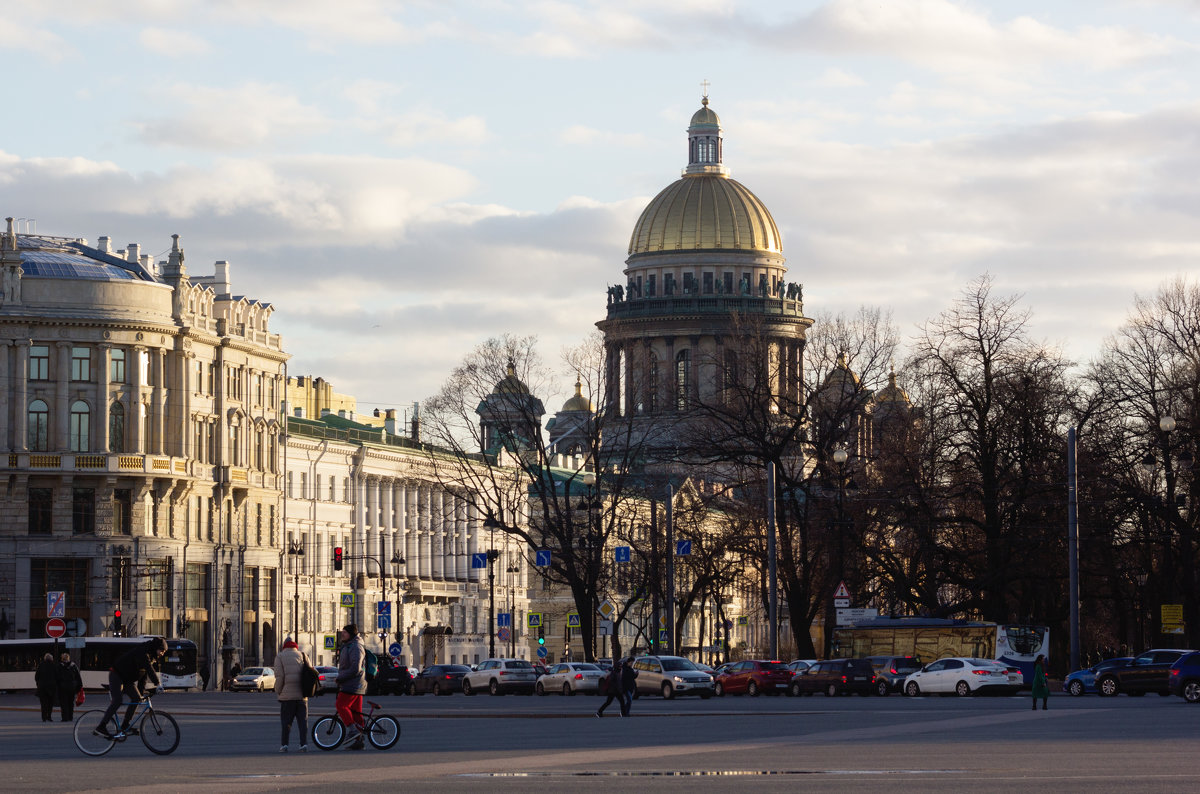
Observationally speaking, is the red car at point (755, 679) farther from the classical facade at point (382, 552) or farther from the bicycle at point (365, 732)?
the classical facade at point (382, 552)

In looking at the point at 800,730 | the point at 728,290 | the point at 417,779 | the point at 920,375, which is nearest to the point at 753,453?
the point at 920,375

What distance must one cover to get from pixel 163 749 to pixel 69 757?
4.11 ft

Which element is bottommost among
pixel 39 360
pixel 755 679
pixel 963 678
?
pixel 755 679

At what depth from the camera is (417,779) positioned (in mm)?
25234

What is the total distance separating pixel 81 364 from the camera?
340ft

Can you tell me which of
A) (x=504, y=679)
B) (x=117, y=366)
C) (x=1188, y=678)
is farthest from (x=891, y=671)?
(x=117, y=366)

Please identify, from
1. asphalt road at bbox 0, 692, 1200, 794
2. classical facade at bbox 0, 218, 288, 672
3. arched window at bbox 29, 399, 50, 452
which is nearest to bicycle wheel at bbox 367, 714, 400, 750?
asphalt road at bbox 0, 692, 1200, 794

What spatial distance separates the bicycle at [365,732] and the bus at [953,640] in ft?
123

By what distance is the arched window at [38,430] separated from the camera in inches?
4021

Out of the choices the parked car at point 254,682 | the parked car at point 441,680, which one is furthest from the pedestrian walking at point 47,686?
the parked car at point 254,682

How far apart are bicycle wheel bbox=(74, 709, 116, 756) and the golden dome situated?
14577cm

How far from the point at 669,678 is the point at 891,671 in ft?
22.0

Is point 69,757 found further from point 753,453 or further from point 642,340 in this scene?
point 642,340

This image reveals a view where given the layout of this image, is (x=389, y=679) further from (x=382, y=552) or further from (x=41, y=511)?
(x=382, y=552)
